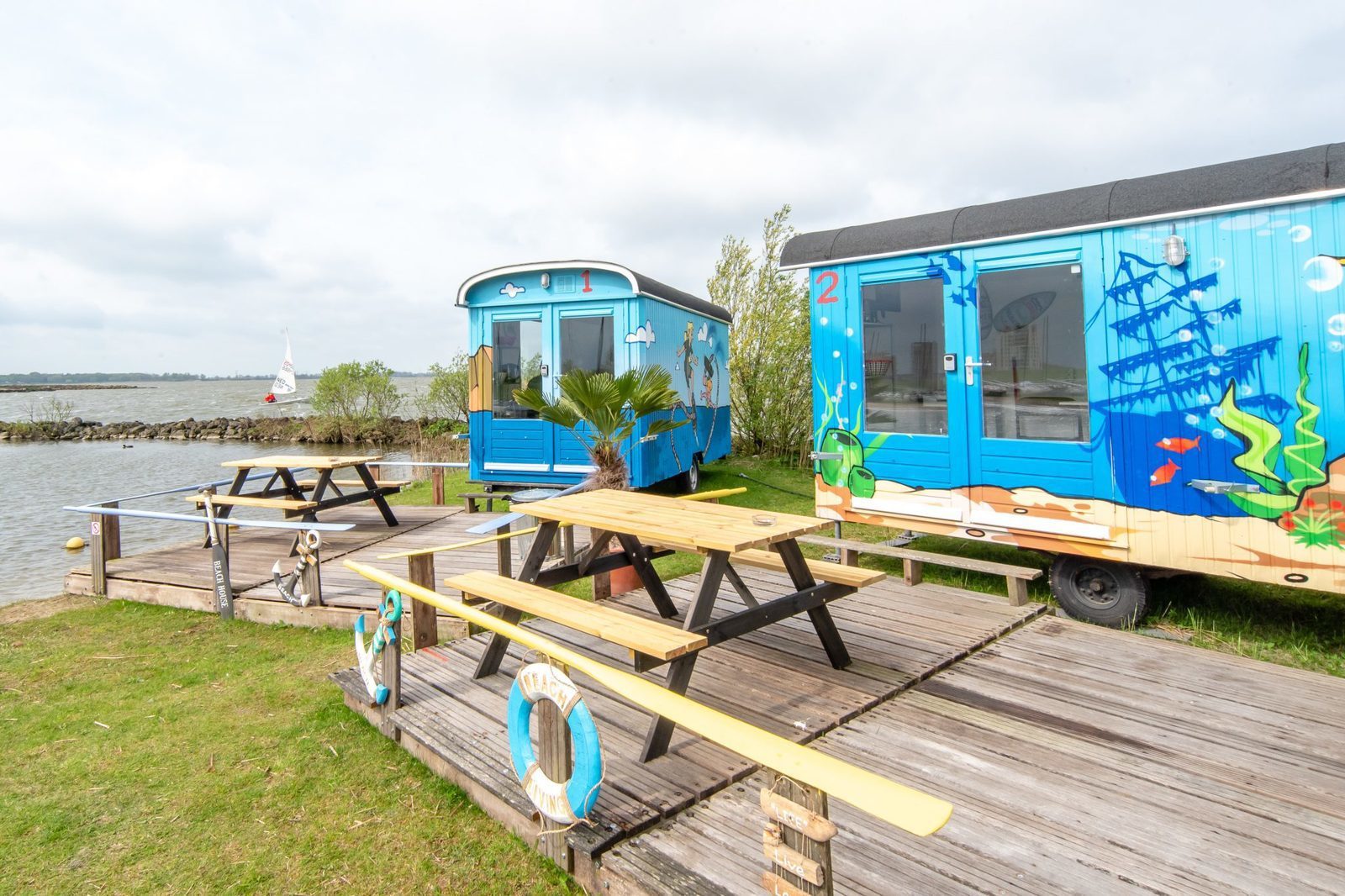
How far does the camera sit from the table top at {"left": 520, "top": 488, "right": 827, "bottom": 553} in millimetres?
3127

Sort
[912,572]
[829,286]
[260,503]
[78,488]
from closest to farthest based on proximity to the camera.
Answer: [912,572] < [829,286] < [260,503] < [78,488]

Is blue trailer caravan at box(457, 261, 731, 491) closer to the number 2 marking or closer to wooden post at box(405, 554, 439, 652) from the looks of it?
the number 2 marking

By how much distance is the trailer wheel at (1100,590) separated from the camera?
4695 millimetres

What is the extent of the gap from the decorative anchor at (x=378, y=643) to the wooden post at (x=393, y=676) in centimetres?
2

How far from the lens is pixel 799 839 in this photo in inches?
67.9

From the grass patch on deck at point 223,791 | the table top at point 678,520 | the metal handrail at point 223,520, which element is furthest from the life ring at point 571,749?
the metal handrail at point 223,520

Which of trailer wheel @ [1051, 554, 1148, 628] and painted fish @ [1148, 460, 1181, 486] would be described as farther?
trailer wheel @ [1051, 554, 1148, 628]

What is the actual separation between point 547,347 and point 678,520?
558 centimetres

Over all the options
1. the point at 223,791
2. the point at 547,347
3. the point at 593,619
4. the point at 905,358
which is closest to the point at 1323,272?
the point at 905,358

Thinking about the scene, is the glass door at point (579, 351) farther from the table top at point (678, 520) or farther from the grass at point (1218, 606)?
the table top at point (678, 520)

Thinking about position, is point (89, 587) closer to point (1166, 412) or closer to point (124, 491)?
point (1166, 412)

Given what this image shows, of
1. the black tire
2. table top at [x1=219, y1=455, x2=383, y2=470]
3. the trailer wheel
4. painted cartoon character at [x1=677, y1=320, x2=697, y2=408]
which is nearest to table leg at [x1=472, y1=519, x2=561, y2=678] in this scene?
the trailer wheel

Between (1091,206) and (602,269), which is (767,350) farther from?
(1091,206)

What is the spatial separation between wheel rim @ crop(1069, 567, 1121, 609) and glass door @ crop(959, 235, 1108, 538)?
321 millimetres
